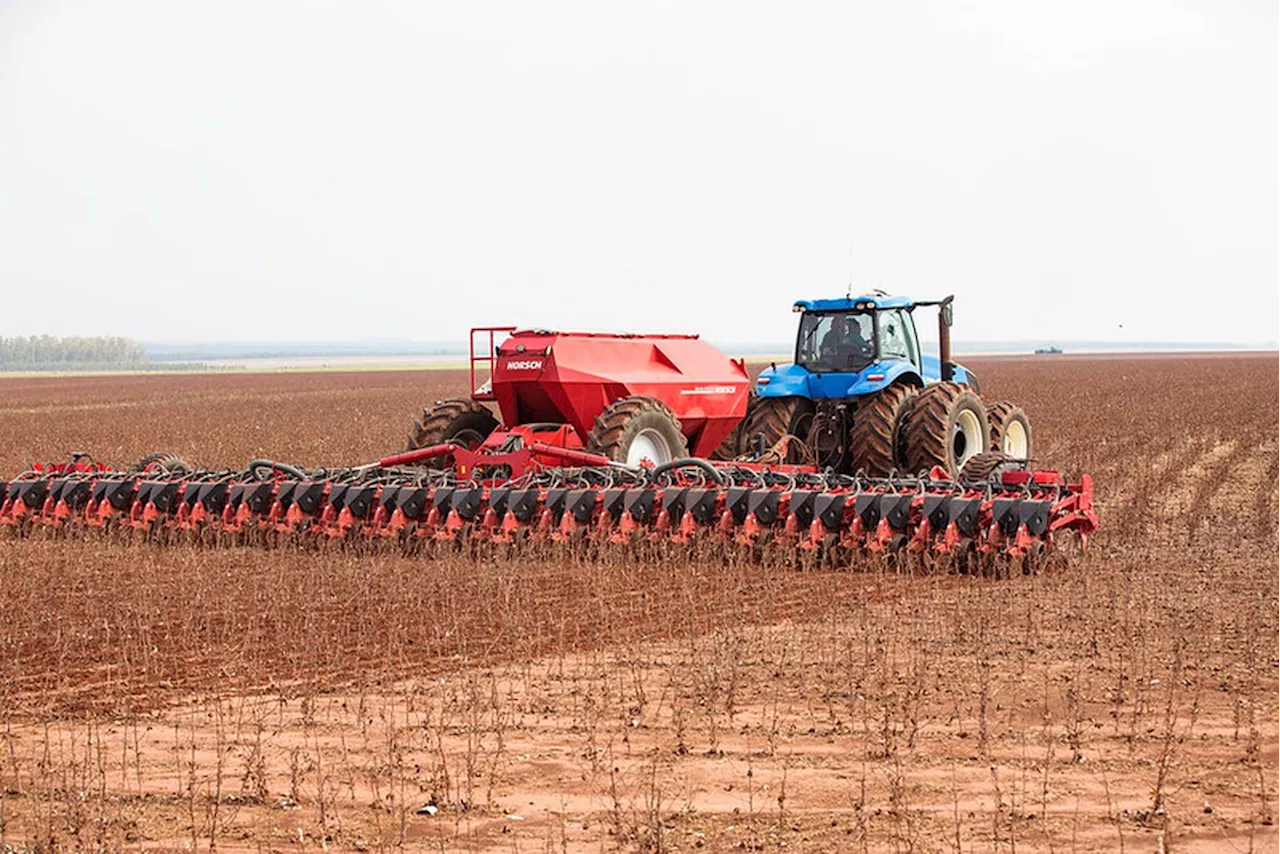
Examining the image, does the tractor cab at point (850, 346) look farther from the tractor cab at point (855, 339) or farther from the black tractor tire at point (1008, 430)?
the black tractor tire at point (1008, 430)

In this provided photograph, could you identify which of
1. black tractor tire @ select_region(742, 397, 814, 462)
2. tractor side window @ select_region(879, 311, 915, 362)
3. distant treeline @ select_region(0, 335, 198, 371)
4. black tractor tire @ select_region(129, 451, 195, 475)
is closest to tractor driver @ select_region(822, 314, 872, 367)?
tractor side window @ select_region(879, 311, 915, 362)

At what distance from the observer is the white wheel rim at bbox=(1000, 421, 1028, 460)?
1416cm

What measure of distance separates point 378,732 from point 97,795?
118cm

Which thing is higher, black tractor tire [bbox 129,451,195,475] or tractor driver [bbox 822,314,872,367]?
tractor driver [bbox 822,314,872,367]

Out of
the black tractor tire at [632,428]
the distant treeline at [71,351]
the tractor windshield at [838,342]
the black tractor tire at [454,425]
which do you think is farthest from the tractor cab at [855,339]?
the distant treeline at [71,351]

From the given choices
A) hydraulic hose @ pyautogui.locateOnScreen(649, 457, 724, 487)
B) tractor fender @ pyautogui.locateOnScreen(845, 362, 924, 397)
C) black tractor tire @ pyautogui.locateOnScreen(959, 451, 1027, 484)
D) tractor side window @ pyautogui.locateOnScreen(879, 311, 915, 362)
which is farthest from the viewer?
tractor side window @ pyautogui.locateOnScreen(879, 311, 915, 362)

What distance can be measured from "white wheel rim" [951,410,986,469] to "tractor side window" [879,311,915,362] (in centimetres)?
86

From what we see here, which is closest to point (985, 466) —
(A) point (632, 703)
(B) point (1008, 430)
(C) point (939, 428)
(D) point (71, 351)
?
(C) point (939, 428)

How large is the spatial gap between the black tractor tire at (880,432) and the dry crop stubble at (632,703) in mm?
2134

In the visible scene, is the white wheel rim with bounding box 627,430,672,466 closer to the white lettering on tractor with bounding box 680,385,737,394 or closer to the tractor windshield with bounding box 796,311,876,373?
the white lettering on tractor with bounding box 680,385,737,394

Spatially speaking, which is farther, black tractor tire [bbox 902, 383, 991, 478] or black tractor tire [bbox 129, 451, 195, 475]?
black tractor tire [bbox 129, 451, 195, 475]

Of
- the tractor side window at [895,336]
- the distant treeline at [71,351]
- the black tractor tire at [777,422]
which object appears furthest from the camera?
the distant treeline at [71,351]

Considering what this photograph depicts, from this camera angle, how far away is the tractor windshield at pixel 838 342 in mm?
13602

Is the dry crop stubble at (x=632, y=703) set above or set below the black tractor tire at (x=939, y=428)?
below
